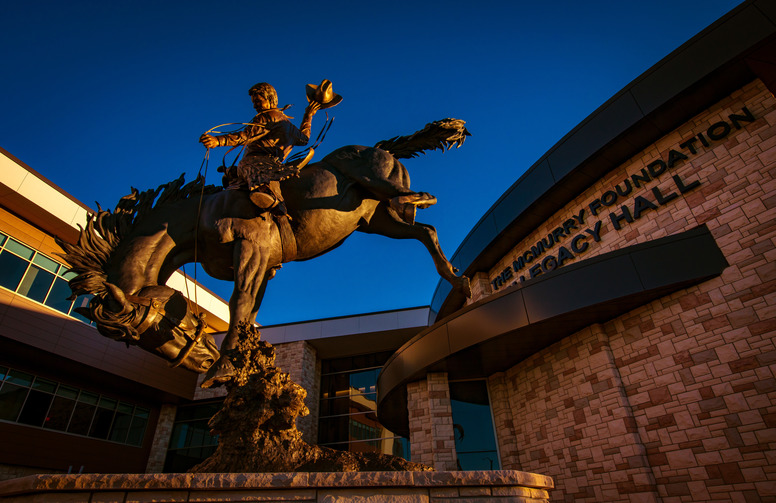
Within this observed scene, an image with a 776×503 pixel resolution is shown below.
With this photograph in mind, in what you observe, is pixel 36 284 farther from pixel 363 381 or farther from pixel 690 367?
pixel 690 367

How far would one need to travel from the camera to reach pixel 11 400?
52.1 feet

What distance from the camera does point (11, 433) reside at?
15.5m

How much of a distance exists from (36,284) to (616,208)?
20.9 metres

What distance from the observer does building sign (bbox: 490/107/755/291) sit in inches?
350

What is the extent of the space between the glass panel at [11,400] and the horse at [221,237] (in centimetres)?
1835

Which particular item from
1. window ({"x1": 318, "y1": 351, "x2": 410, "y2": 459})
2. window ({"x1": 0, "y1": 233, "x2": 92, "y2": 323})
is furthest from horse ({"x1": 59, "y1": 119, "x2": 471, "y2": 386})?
window ({"x1": 318, "y1": 351, "x2": 410, "y2": 459})

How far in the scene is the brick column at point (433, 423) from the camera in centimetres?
1133

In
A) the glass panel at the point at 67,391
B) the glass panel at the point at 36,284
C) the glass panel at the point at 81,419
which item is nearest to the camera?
the glass panel at the point at 36,284

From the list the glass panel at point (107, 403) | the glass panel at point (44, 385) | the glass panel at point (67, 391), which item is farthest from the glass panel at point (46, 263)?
the glass panel at point (107, 403)

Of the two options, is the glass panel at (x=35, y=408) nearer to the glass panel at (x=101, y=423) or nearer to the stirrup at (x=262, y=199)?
the glass panel at (x=101, y=423)

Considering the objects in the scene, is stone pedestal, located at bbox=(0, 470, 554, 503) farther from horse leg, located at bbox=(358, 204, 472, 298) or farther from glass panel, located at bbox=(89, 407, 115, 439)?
glass panel, located at bbox=(89, 407, 115, 439)

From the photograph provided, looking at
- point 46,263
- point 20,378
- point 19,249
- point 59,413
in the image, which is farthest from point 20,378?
point 19,249

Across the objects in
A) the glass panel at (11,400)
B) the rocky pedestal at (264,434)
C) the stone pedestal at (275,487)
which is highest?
the glass panel at (11,400)

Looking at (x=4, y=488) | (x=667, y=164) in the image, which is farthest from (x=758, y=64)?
(x=4, y=488)
